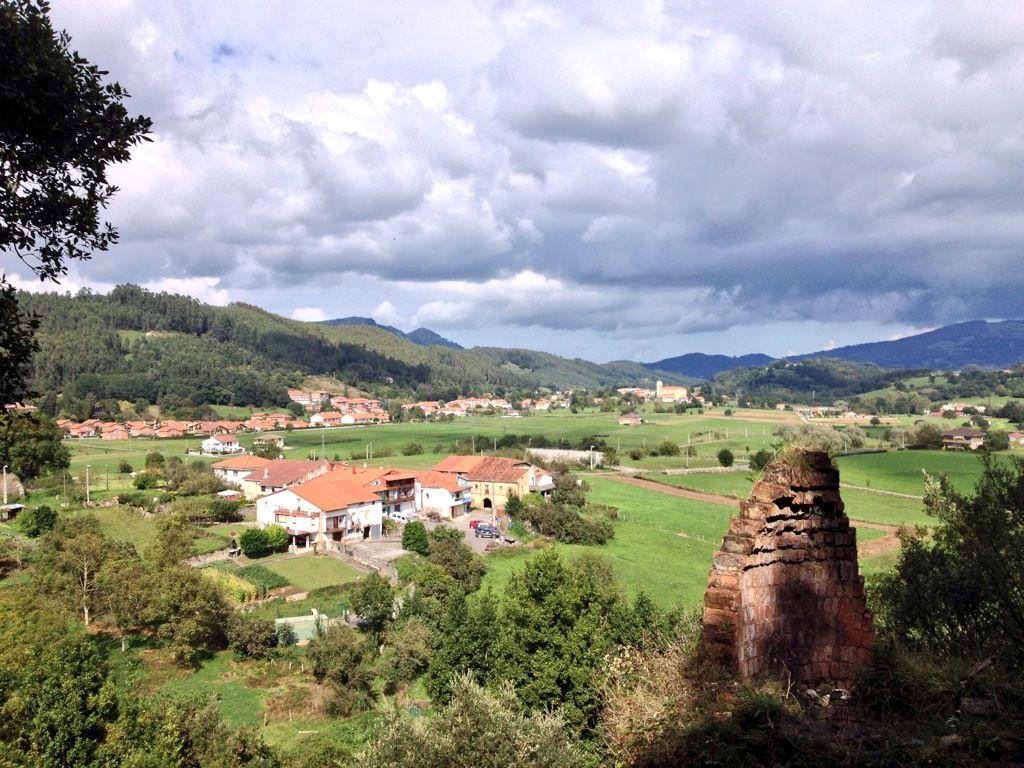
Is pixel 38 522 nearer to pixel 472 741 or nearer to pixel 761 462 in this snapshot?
pixel 472 741

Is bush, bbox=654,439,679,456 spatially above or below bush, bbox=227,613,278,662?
above

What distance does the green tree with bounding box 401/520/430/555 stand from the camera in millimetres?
43625

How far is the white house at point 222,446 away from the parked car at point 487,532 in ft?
206

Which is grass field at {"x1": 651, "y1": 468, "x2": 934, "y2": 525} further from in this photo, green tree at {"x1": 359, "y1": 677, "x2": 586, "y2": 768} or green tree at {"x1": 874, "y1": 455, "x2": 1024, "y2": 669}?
green tree at {"x1": 359, "y1": 677, "x2": 586, "y2": 768}

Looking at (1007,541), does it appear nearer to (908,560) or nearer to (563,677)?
(908,560)

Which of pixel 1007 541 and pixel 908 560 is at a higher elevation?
pixel 1007 541

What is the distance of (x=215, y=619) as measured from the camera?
27.6 metres

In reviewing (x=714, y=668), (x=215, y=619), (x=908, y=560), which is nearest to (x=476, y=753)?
(x=714, y=668)

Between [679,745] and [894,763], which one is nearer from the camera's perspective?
[894,763]

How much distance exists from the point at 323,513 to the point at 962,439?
96.1 m

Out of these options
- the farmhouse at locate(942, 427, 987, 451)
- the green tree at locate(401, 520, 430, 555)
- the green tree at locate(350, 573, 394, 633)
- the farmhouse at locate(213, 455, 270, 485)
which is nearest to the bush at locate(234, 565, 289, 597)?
the green tree at locate(350, 573, 394, 633)

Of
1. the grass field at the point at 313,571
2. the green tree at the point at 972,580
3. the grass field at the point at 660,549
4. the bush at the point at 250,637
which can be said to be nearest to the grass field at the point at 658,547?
the grass field at the point at 660,549

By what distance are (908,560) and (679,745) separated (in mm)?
13279

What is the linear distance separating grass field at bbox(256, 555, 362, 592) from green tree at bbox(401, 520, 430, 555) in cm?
502
